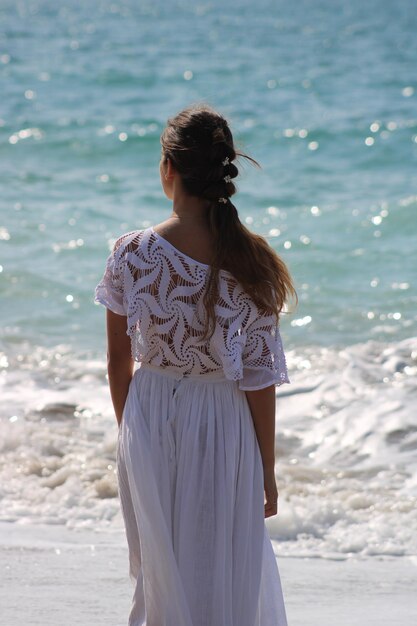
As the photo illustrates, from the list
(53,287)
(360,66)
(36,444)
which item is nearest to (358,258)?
(53,287)

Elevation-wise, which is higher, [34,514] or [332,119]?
[332,119]

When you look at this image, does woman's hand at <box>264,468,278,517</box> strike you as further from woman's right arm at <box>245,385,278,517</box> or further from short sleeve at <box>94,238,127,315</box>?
short sleeve at <box>94,238,127,315</box>

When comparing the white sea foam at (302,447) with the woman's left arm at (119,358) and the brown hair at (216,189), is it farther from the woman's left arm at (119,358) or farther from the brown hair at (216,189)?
the brown hair at (216,189)

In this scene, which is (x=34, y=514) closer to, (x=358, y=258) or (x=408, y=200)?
(x=358, y=258)

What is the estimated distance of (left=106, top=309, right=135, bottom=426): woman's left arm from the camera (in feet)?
8.59

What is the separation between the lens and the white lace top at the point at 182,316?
2.49 meters

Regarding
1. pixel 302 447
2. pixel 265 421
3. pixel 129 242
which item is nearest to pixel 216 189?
pixel 129 242

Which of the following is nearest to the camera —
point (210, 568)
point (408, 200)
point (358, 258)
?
point (210, 568)

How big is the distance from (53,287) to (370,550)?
15.5ft

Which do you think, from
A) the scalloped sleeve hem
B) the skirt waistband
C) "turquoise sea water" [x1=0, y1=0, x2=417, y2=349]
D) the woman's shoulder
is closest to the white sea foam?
"turquoise sea water" [x1=0, y1=0, x2=417, y2=349]

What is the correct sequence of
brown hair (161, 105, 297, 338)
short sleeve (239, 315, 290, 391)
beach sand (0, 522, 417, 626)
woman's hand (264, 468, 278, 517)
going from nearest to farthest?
brown hair (161, 105, 297, 338), short sleeve (239, 315, 290, 391), woman's hand (264, 468, 278, 517), beach sand (0, 522, 417, 626)

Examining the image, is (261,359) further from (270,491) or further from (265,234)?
(265,234)

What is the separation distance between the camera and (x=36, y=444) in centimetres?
527

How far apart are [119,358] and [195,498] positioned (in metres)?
0.42
